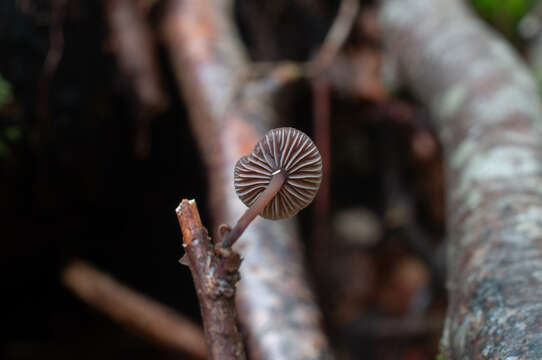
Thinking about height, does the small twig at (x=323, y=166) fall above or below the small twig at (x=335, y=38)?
below

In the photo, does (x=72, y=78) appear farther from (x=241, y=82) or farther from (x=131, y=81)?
(x=241, y=82)

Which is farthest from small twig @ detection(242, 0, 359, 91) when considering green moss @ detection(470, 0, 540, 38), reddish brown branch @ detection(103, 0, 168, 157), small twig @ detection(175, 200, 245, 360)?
small twig @ detection(175, 200, 245, 360)

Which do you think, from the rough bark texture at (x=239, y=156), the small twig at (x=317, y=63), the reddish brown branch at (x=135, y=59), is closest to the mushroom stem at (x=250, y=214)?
the rough bark texture at (x=239, y=156)

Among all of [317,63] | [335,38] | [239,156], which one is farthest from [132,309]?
[335,38]

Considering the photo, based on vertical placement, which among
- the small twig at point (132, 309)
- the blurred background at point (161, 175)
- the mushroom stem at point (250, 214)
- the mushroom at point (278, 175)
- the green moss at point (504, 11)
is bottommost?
the mushroom stem at point (250, 214)

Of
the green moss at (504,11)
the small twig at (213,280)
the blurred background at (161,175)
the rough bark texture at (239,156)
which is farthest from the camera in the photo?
the green moss at (504,11)

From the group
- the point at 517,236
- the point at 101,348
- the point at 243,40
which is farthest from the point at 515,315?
the point at 101,348

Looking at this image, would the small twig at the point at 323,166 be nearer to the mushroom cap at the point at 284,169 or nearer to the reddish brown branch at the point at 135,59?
the reddish brown branch at the point at 135,59
